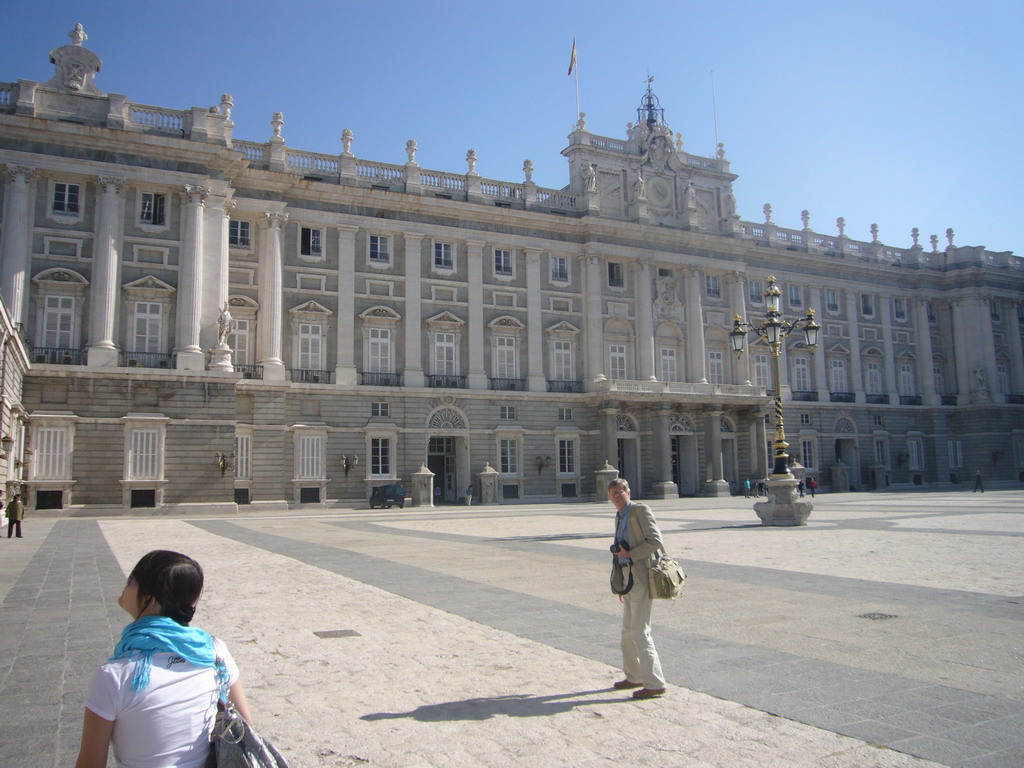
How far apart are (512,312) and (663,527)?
22.9m

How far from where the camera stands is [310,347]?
38.2 m

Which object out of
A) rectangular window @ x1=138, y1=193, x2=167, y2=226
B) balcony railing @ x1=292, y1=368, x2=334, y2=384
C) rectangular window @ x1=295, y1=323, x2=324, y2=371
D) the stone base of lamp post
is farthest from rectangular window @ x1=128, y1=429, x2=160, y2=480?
the stone base of lamp post

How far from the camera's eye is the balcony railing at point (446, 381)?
1594 inches

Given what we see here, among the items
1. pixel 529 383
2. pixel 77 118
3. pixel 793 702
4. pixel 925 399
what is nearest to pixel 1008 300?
pixel 925 399

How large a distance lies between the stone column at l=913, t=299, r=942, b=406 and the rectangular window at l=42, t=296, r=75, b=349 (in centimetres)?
5170

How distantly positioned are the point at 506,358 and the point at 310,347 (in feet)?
33.3

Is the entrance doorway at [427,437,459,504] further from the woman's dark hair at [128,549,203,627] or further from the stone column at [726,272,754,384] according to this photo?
the woman's dark hair at [128,549,203,627]

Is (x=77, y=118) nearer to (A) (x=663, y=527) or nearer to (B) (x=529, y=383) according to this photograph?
(B) (x=529, y=383)

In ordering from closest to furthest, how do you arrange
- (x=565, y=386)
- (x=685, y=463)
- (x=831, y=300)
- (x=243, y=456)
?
(x=243, y=456), (x=565, y=386), (x=685, y=463), (x=831, y=300)

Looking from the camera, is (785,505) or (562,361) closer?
(785,505)

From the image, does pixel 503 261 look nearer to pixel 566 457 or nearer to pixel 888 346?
pixel 566 457

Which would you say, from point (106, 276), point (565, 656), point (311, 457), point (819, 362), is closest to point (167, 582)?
point (565, 656)

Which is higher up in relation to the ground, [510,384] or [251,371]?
[251,371]

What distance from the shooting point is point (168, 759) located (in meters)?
2.96
